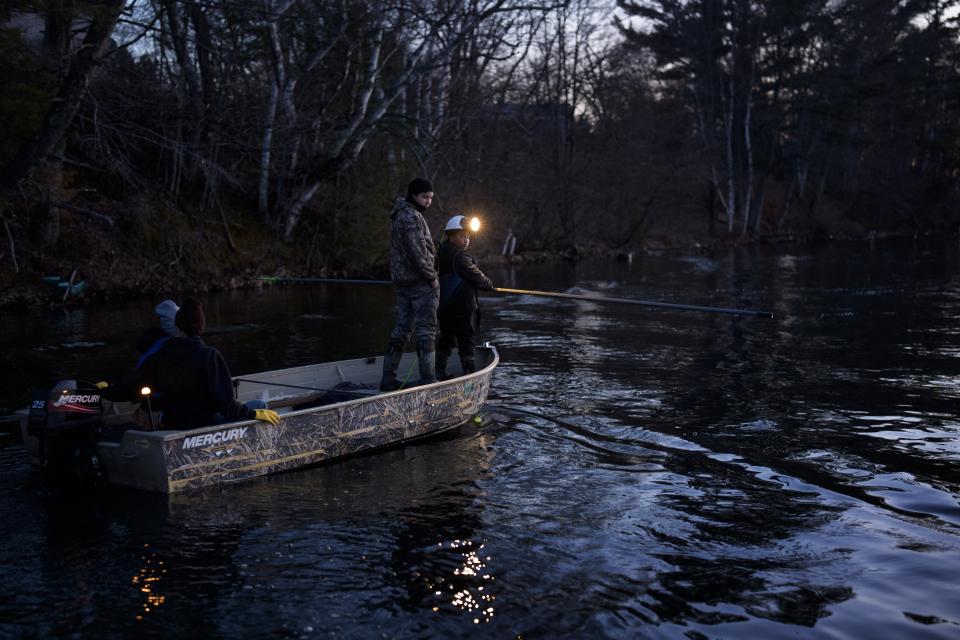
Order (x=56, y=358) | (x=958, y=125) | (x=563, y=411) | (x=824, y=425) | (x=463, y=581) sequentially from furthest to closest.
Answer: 1. (x=958, y=125)
2. (x=56, y=358)
3. (x=563, y=411)
4. (x=824, y=425)
5. (x=463, y=581)

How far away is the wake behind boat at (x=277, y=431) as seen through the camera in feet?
20.2

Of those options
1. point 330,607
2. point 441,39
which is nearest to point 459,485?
point 330,607

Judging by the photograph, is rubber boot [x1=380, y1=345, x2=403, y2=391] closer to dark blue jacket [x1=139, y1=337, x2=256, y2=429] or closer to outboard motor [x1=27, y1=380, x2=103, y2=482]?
dark blue jacket [x1=139, y1=337, x2=256, y2=429]

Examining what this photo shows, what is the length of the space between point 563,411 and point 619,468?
6.50 feet

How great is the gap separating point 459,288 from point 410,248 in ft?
2.66

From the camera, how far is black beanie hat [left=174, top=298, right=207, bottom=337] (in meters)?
6.25

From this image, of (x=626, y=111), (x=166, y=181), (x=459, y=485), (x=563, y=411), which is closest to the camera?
(x=459, y=485)

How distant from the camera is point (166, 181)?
905 inches

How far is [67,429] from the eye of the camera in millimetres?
6246

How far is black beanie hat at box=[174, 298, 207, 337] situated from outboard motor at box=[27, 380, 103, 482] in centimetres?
77

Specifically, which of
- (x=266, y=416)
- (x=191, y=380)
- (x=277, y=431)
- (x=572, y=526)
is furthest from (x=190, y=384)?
(x=572, y=526)

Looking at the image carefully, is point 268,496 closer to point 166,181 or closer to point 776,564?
point 776,564

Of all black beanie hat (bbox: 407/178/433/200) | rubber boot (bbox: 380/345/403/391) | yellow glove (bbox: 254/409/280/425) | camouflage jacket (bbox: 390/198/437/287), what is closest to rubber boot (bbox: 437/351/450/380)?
rubber boot (bbox: 380/345/403/391)

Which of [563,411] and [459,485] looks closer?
[459,485]
